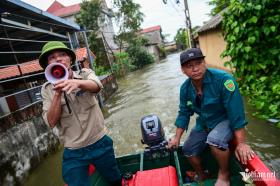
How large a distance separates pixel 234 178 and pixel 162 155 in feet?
3.08

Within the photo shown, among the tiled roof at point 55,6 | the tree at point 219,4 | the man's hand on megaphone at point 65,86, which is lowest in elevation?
the man's hand on megaphone at point 65,86

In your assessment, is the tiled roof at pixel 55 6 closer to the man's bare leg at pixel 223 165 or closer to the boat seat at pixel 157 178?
the boat seat at pixel 157 178

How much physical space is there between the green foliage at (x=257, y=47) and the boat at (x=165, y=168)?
2128mm

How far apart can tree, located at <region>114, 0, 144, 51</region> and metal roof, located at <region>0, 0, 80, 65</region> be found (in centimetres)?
2152

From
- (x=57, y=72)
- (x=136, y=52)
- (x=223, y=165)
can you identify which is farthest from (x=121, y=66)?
(x=57, y=72)

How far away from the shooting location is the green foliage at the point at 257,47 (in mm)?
4828

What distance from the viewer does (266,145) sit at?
15.0 feet

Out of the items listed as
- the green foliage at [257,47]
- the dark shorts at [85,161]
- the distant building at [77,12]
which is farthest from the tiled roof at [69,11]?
the dark shorts at [85,161]

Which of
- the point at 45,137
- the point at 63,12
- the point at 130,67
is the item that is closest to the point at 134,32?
the point at 130,67

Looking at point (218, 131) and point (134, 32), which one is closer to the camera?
point (218, 131)

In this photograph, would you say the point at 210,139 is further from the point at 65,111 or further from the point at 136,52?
the point at 136,52

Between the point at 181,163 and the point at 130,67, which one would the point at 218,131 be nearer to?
the point at 181,163

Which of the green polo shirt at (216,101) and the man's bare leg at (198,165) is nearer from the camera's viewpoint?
the green polo shirt at (216,101)

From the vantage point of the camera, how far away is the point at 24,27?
5.82m
